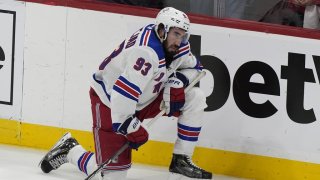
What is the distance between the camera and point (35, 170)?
4.33m

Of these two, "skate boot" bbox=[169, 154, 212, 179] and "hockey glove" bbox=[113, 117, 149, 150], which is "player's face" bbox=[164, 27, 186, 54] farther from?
"skate boot" bbox=[169, 154, 212, 179]

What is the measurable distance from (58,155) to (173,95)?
748 mm

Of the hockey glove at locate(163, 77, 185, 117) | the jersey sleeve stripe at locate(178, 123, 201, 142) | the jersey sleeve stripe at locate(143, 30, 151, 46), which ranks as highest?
the jersey sleeve stripe at locate(143, 30, 151, 46)

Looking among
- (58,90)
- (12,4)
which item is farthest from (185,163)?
(12,4)

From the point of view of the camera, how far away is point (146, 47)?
3.77 m

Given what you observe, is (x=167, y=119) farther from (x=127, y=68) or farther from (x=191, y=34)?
(x=127, y=68)

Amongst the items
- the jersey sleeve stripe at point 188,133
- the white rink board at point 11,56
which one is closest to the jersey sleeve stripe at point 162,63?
the jersey sleeve stripe at point 188,133

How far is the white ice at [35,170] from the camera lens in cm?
422

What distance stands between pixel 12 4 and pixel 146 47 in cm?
114

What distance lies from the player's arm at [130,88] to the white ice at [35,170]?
22.9 inches

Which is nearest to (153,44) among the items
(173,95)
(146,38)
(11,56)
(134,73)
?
(146,38)

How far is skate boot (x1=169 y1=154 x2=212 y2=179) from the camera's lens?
4.09m

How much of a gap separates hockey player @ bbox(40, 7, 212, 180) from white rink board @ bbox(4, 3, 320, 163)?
29 centimetres

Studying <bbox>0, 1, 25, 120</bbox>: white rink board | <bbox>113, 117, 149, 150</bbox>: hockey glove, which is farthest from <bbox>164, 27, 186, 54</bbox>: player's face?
<bbox>0, 1, 25, 120</bbox>: white rink board
